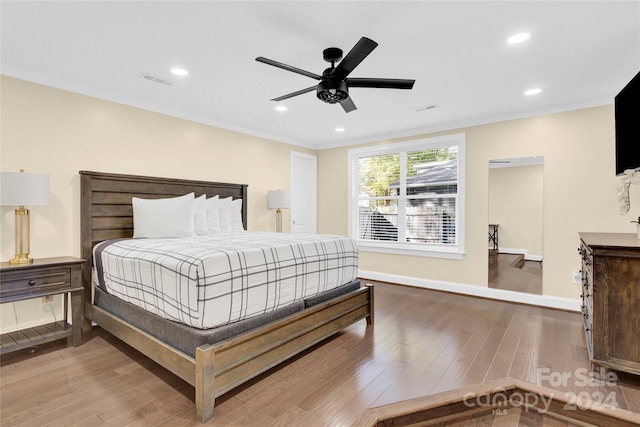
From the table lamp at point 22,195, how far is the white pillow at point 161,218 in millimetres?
802

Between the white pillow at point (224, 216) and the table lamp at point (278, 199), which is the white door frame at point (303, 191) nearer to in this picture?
the table lamp at point (278, 199)

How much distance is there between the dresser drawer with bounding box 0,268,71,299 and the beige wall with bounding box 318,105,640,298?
4.56m

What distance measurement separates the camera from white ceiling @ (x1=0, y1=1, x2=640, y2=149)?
81.3 inches

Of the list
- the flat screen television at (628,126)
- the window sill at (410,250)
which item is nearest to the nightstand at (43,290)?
the window sill at (410,250)

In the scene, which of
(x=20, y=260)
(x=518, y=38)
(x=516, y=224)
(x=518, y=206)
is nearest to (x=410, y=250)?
(x=516, y=224)

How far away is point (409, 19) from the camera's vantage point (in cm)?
215

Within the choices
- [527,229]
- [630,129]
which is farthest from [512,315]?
[630,129]

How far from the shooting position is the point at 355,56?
2090 millimetres

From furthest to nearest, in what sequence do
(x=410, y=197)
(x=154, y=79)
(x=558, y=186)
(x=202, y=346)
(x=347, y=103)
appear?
(x=410, y=197), (x=558, y=186), (x=154, y=79), (x=347, y=103), (x=202, y=346)

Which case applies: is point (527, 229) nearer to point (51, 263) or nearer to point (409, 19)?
point (409, 19)

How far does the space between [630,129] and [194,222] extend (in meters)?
4.29

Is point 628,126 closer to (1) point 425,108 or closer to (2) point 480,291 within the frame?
(1) point 425,108

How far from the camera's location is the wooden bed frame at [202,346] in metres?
1.87

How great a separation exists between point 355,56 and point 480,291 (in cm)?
379
